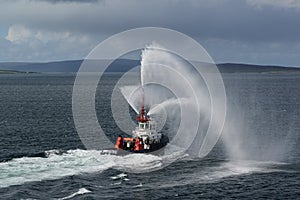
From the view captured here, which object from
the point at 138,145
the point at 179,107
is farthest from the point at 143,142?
the point at 179,107

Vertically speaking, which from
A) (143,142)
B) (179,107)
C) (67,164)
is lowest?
(67,164)

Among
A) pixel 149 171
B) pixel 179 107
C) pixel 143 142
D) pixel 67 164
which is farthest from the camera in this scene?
pixel 179 107

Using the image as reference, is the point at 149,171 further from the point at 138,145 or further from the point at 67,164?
the point at 67,164

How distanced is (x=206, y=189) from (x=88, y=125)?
70465 millimetres

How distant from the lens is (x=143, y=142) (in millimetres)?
83438

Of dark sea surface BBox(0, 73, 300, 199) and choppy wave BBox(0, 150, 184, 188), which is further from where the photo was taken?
choppy wave BBox(0, 150, 184, 188)

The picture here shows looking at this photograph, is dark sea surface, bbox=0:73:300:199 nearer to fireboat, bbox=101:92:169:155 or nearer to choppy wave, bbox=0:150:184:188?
choppy wave, bbox=0:150:184:188

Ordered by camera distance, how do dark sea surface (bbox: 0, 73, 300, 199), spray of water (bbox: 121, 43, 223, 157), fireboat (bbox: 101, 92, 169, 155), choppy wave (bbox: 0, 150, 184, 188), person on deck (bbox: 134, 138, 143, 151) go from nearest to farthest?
dark sea surface (bbox: 0, 73, 300, 199) → choppy wave (bbox: 0, 150, 184, 188) → fireboat (bbox: 101, 92, 169, 155) → person on deck (bbox: 134, 138, 143, 151) → spray of water (bbox: 121, 43, 223, 157)

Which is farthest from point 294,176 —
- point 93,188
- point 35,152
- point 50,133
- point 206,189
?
point 50,133

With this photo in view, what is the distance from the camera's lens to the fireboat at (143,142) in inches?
3098

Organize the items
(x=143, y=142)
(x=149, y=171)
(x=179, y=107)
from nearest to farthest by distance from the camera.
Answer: (x=149, y=171)
(x=143, y=142)
(x=179, y=107)

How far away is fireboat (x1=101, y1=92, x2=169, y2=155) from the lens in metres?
78.7

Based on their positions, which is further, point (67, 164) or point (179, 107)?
point (179, 107)

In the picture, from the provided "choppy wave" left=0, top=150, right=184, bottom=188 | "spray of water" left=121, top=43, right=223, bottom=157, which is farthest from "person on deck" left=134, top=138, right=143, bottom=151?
"spray of water" left=121, top=43, right=223, bottom=157
